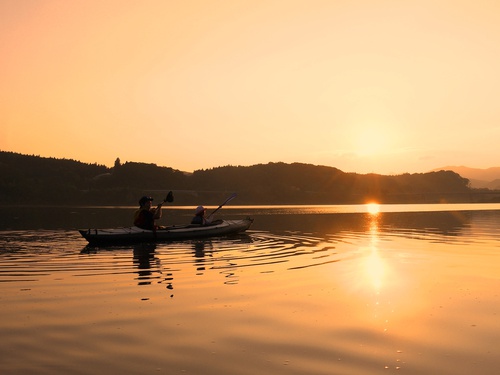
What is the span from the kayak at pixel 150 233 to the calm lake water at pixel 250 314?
173 inches

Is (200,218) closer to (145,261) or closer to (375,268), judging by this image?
(145,261)

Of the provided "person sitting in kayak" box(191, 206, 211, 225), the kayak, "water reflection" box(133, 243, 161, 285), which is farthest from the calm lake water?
"person sitting in kayak" box(191, 206, 211, 225)

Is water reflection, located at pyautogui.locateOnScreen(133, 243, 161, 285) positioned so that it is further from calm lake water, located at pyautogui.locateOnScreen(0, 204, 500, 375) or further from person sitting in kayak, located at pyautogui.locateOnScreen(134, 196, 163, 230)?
person sitting in kayak, located at pyautogui.locateOnScreen(134, 196, 163, 230)

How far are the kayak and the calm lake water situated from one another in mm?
4384

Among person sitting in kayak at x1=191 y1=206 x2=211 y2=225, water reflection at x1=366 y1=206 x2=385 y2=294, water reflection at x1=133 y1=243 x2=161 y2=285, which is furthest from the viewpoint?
person sitting in kayak at x1=191 y1=206 x2=211 y2=225

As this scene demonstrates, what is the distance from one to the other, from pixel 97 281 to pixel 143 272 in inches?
102

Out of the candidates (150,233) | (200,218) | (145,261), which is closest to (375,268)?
(145,261)

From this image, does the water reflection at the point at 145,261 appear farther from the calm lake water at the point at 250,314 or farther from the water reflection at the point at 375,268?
the water reflection at the point at 375,268

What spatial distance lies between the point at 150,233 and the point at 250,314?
65.2 ft

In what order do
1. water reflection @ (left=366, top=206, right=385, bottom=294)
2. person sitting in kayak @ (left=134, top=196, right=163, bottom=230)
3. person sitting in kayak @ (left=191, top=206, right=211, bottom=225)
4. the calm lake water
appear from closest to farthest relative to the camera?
the calm lake water
water reflection @ (left=366, top=206, right=385, bottom=294)
person sitting in kayak @ (left=134, top=196, right=163, bottom=230)
person sitting in kayak @ (left=191, top=206, right=211, bottom=225)

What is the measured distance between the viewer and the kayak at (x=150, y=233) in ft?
104

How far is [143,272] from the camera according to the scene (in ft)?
70.6

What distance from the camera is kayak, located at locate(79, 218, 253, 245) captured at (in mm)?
31562

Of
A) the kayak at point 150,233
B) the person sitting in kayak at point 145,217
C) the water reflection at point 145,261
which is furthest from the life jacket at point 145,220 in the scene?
the water reflection at point 145,261
